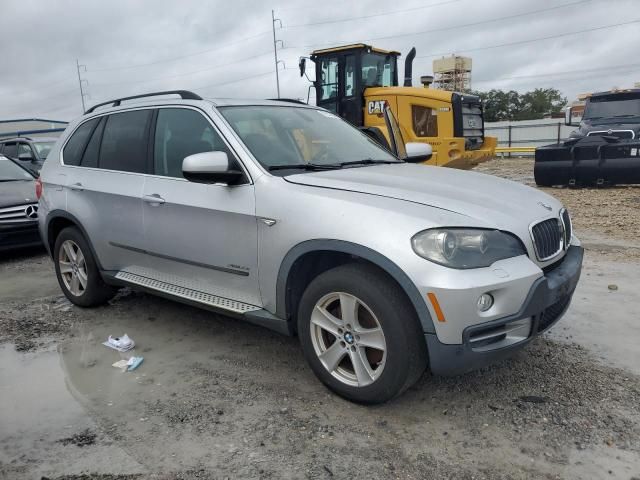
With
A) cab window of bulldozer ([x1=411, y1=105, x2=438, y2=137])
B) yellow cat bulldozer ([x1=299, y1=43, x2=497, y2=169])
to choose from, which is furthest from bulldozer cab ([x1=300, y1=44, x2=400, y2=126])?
cab window of bulldozer ([x1=411, y1=105, x2=438, y2=137])

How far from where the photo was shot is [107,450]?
273 cm

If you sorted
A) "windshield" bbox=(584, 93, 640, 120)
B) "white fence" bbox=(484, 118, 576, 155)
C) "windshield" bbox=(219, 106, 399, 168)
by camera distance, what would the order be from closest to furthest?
"windshield" bbox=(219, 106, 399, 168) → "windshield" bbox=(584, 93, 640, 120) → "white fence" bbox=(484, 118, 576, 155)

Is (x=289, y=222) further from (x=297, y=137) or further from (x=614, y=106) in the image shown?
(x=614, y=106)

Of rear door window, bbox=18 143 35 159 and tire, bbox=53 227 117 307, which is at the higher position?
rear door window, bbox=18 143 35 159

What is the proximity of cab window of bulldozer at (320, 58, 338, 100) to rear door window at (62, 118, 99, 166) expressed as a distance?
697 centimetres

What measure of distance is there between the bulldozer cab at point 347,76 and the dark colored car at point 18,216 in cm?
601

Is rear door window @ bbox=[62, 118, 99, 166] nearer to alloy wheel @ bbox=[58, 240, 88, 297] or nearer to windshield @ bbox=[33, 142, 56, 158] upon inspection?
alloy wheel @ bbox=[58, 240, 88, 297]

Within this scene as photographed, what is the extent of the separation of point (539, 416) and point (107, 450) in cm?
226

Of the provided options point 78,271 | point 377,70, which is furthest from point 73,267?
point 377,70

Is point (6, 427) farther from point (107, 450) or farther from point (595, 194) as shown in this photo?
point (595, 194)

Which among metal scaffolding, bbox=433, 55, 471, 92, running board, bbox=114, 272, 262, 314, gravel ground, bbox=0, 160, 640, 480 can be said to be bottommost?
gravel ground, bbox=0, 160, 640, 480

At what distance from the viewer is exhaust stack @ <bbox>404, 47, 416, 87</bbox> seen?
447 inches

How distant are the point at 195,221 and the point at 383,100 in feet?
26.1

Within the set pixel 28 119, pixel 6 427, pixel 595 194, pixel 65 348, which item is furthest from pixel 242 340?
pixel 28 119
